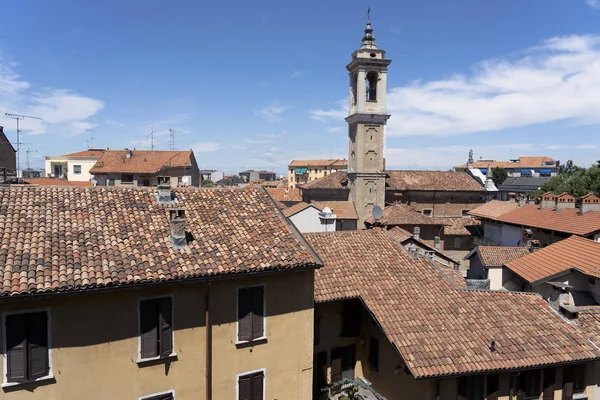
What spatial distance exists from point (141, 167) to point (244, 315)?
4307cm

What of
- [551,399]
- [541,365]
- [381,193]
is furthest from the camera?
[381,193]

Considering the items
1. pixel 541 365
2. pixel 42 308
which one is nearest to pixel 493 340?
pixel 541 365

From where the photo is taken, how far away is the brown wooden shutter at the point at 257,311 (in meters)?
11.7

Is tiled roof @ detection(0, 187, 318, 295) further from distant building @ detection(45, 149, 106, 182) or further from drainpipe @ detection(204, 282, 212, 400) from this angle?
distant building @ detection(45, 149, 106, 182)

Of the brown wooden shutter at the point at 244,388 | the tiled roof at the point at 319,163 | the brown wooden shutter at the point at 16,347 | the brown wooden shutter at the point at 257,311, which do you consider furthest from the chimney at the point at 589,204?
the tiled roof at the point at 319,163

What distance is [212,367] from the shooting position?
11133 millimetres

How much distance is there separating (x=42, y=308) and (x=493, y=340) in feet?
40.5

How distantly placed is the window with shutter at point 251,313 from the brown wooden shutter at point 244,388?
1180mm

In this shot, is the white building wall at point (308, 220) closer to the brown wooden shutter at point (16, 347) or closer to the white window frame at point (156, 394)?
the white window frame at point (156, 394)

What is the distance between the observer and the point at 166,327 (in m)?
10.6

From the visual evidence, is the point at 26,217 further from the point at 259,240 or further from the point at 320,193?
the point at 320,193

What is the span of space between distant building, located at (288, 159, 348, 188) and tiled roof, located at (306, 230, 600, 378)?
388 feet

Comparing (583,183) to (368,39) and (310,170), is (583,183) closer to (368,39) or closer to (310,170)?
(368,39)

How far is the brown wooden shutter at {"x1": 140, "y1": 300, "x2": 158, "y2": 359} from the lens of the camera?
33.8 ft
